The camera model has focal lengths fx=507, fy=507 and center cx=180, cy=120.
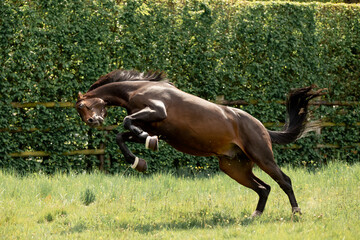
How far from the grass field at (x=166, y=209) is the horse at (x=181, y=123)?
1.89 feet

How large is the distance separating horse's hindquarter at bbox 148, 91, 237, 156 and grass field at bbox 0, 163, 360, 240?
2.88ft

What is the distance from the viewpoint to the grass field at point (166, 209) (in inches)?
217

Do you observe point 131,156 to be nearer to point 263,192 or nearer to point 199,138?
point 199,138

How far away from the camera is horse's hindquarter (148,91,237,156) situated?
6.20 metres

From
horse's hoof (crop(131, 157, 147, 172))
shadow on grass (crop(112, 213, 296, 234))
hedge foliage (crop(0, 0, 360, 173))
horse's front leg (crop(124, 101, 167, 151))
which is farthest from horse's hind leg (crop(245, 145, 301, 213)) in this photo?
hedge foliage (crop(0, 0, 360, 173))

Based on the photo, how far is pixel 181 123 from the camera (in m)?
6.21

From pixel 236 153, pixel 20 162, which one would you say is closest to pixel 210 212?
pixel 236 153

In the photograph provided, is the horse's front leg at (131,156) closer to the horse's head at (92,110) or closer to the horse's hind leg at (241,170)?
the horse's head at (92,110)

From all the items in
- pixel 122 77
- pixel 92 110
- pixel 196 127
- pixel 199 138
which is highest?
pixel 122 77

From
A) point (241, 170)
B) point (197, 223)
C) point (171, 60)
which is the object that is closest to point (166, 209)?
point (197, 223)

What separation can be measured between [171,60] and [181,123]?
4235 millimetres

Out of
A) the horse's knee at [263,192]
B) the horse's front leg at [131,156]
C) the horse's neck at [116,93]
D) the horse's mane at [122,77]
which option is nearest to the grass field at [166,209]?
the horse's knee at [263,192]

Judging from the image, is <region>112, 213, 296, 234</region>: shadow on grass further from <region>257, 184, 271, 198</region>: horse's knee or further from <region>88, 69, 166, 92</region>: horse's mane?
<region>88, 69, 166, 92</region>: horse's mane

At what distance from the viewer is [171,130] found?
243 inches
